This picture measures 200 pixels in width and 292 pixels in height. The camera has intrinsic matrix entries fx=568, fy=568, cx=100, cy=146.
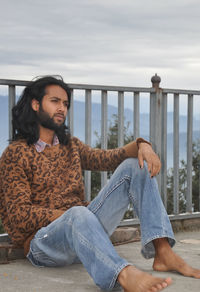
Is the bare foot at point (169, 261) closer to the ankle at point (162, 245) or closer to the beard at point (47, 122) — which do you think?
the ankle at point (162, 245)

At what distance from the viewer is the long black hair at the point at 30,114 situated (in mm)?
3701

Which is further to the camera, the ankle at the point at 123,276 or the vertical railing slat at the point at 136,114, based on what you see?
the vertical railing slat at the point at 136,114

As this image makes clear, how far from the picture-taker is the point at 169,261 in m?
3.28

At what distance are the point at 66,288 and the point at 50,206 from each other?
620mm

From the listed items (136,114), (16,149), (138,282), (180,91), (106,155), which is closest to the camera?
(138,282)

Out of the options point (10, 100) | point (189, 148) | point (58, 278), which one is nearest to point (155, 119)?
point (189, 148)

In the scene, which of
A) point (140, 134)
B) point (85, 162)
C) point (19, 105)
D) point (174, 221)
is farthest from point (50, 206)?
point (174, 221)

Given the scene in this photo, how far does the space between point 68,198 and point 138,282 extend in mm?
1023

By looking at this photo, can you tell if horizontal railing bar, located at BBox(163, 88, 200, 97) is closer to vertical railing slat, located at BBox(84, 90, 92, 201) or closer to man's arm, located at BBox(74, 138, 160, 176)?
vertical railing slat, located at BBox(84, 90, 92, 201)

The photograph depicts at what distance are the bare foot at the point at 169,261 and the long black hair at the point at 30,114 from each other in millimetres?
987

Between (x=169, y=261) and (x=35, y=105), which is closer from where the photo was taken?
(x=169, y=261)

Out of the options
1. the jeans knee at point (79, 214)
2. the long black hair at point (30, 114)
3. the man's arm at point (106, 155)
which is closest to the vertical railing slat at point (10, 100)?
the long black hair at point (30, 114)

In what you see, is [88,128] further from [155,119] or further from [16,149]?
[16,149]

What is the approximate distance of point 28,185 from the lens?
3.53 metres
